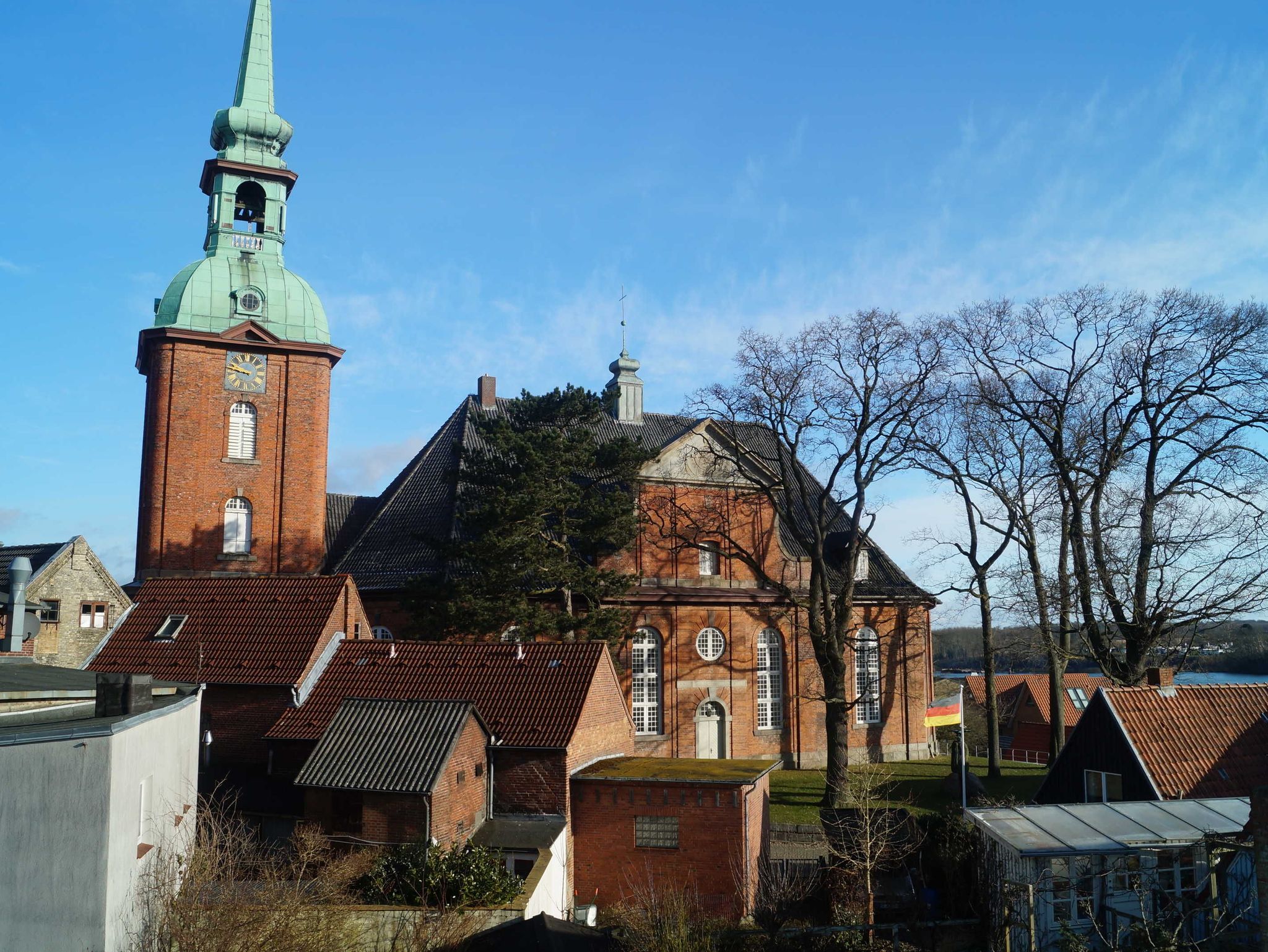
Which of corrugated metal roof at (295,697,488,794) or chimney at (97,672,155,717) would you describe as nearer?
chimney at (97,672,155,717)

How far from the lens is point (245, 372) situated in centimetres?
3444

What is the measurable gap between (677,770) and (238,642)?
10.7 meters

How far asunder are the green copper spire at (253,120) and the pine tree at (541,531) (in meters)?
11.3

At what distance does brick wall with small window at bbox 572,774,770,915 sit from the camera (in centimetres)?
2141

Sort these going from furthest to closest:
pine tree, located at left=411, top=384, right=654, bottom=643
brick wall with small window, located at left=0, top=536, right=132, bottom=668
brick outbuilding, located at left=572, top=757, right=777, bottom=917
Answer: brick wall with small window, located at left=0, top=536, right=132, bottom=668 → pine tree, located at left=411, top=384, right=654, bottom=643 → brick outbuilding, located at left=572, top=757, right=777, bottom=917

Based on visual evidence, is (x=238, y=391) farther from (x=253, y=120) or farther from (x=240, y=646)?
(x=240, y=646)

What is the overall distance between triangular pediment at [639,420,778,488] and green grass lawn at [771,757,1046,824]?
9463mm

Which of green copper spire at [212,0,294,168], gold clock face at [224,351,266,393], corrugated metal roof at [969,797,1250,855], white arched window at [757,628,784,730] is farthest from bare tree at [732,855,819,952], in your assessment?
green copper spire at [212,0,294,168]

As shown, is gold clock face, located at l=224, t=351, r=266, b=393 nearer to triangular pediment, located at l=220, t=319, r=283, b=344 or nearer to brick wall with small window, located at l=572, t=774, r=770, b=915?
triangular pediment, located at l=220, t=319, r=283, b=344

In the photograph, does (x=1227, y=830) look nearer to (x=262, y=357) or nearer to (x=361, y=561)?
(x=361, y=561)

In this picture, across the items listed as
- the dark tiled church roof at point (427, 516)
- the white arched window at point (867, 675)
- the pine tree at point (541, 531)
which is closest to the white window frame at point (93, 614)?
the dark tiled church roof at point (427, 516)

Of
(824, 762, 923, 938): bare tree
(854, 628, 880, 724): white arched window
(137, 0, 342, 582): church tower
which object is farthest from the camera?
(854, 628, 880, 724): white arched window

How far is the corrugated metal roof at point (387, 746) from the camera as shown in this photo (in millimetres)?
19984

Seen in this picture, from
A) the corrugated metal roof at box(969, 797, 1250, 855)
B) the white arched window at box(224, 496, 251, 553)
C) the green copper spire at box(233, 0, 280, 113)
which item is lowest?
the corrugated metal roof at box(969, 797, 1250, 855)
